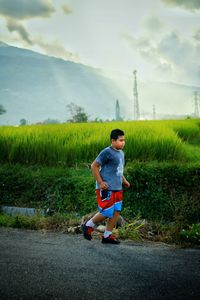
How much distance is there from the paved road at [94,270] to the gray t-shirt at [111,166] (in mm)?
739

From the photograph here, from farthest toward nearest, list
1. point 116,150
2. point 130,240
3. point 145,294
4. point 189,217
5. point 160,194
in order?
point 160,194 < point 189,217 < point 130,240 < point 116,150 < point 145,294

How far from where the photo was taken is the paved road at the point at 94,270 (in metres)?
3.26

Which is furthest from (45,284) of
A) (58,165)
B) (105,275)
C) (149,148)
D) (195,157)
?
(195,157)

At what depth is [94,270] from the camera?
3.78 metres

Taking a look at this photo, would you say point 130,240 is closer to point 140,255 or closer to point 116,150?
point 140,255

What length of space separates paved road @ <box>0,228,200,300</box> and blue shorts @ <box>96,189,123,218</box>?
0.40m

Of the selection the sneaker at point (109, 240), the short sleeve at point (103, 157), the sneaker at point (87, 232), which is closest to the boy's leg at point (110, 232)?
the sneaker at point (109, 240)

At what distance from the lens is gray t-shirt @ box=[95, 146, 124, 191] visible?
4.65 metres

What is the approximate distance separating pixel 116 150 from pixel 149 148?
489 centimetres

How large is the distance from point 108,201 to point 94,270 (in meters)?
1.07

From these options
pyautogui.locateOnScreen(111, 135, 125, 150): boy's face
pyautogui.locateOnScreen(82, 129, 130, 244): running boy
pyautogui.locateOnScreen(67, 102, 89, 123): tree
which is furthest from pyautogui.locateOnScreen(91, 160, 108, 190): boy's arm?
pyautogui.locateOnScreen(67, 102, 89, 123): tree

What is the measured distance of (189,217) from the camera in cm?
594

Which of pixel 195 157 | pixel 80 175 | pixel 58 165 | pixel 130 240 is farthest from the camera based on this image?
pixel 195 157

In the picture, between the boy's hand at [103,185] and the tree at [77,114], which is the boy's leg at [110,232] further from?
the tree at [77,114]
